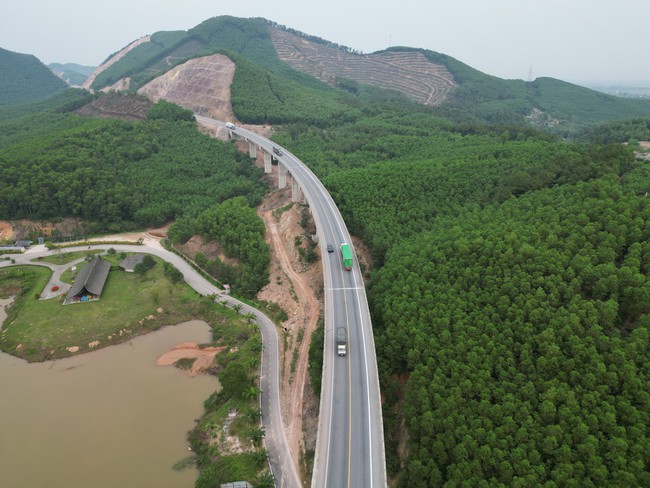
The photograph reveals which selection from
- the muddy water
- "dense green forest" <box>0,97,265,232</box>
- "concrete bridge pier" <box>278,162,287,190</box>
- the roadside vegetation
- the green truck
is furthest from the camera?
"concrete bridge pier" <box>278,162,287,190</box>

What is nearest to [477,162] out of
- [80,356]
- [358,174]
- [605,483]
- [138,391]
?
[358,174]

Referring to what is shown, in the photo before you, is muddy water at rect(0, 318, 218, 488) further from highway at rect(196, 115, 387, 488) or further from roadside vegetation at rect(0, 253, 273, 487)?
highway at rect(196, 115, 387, 488)

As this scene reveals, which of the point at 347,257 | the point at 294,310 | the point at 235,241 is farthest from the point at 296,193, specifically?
the point at 347,257

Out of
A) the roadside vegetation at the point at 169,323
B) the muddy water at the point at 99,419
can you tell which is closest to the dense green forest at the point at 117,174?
the roadside vegetation at the point at 169,323

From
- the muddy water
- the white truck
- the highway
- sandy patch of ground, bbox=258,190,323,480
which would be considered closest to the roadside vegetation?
the muddy water

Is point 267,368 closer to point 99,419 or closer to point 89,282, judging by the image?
point 99,419
